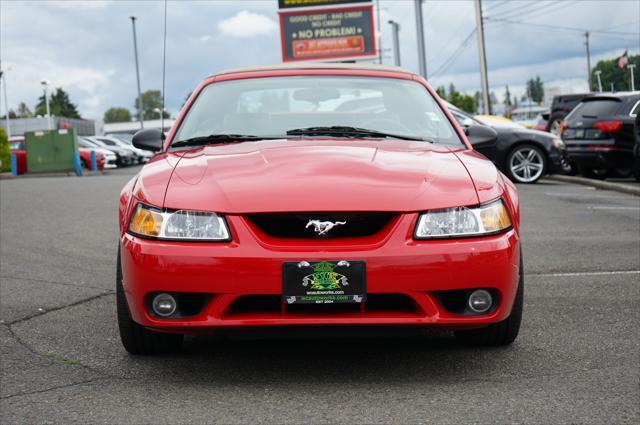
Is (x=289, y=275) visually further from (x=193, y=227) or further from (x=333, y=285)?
(x=193, y=227)

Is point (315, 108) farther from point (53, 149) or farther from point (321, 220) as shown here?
point (53, 149)

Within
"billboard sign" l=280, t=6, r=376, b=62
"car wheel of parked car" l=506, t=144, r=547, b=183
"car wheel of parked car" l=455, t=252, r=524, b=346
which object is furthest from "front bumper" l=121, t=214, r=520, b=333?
"billboard sign" l=280, t=6, r=376, b=62

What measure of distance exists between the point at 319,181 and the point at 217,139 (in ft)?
3.67

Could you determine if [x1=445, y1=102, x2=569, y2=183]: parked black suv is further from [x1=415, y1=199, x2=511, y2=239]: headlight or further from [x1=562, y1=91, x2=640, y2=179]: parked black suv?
[x1=415, y1=199, x2=511, y2=239]: headlight

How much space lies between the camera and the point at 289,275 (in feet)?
11.9

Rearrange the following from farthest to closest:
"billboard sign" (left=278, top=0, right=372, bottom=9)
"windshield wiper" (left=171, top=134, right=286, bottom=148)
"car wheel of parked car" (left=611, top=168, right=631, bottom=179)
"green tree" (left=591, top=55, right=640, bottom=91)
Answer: "green tree" (left=591, top=55, right=640, bottom=91) < "billboard sign" (left=278, top=0, right=372, bottom=9) < "car wheel of parked car" (left=611, top=168, right=631, bottom=179) < "windshield wiper" (left=171, top=134, right=286, bottom=148)

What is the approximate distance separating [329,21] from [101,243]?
3820cm

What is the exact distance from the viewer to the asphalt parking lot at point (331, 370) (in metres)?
3.43

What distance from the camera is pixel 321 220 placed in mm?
3754

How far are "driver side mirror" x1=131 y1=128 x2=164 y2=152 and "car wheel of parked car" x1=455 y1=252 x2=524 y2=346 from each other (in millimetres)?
2111

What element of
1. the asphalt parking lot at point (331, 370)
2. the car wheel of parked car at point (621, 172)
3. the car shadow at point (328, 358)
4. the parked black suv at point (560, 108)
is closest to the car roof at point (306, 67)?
the asphalt parking lot at point (331, 370)

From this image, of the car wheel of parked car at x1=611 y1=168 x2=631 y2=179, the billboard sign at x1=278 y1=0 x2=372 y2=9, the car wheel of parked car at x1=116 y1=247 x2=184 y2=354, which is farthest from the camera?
the billboard sign at x1=278 y1=0 x2=372 y2=9

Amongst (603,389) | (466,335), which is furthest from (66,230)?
(603,389)

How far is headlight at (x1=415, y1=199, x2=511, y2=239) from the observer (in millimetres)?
3740
